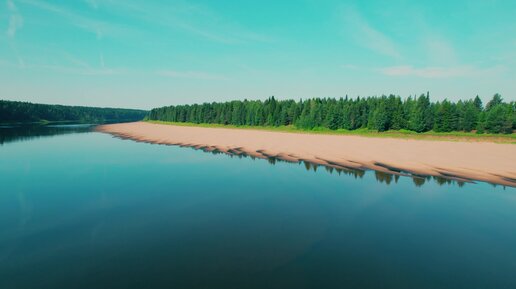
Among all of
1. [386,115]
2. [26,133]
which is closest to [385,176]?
[386,115]

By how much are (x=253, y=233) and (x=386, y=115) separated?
89192mm

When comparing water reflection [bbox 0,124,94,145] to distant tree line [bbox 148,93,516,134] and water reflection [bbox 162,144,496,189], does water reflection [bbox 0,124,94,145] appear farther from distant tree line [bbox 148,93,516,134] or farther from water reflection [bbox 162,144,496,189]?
distant tree line [bbox 148,93,516,134]

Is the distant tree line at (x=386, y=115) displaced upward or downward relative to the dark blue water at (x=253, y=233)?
upward

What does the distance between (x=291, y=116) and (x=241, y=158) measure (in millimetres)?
85727

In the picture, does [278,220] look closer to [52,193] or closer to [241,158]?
[52,193]

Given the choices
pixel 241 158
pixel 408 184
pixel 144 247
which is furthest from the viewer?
pixel 241 158

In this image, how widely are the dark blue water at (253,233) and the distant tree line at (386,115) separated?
71.2 m

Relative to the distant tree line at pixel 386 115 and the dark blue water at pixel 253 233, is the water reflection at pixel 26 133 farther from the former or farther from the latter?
the distant tree line at pixel 386 115

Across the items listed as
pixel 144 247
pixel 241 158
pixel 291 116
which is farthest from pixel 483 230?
pixel 291 116

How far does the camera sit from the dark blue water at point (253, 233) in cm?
973

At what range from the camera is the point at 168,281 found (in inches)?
364

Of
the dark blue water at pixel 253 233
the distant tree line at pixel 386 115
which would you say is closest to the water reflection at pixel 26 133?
the dark blue water at pixel 253 233

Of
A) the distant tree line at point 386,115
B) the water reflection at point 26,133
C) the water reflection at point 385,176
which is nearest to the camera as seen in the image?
the water reflection at point 385,176

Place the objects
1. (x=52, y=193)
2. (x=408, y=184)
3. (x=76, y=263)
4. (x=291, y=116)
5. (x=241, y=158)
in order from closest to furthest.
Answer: (x=76, y=263) < (x=52, y=193) < (x=408, y=184) < (x=241, y=158) < (x=291, y=116)
